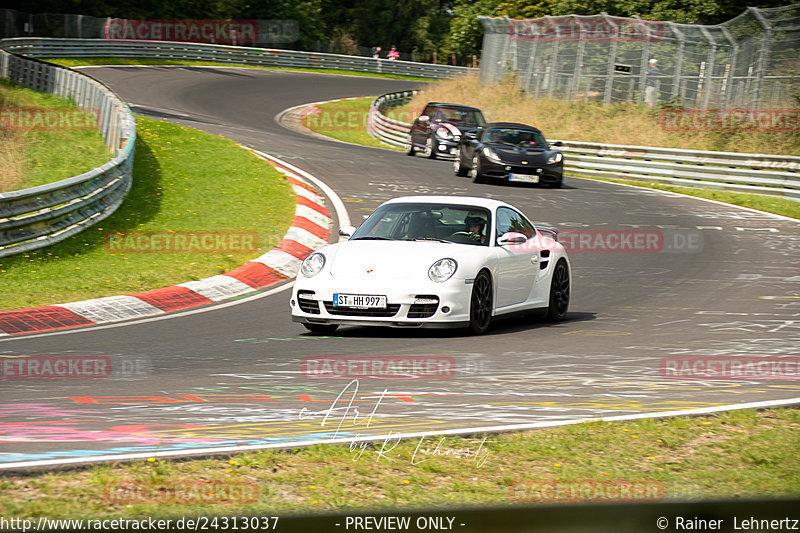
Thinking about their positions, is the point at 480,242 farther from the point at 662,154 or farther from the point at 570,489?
the point at 662,154

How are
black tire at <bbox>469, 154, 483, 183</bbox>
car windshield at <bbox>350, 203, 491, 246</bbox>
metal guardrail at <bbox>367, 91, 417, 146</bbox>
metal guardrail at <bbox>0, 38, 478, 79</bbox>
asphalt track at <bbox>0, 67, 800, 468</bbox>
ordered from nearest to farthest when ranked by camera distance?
asphalt track at <bbox>0, 67, 800, 468</bbox>, car windshield at <bbox>350, 203, 491, 246</bbox>, black tire at <bbox>469, 154, 483, 183</bbox>, metal guardrail at <bbox>367, 91, 417, 146</bbox>, metal guardrail at <bbox>0, 38, 478, 79</bbox>

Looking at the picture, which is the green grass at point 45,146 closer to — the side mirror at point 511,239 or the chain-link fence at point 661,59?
the side mirror at point 511,239

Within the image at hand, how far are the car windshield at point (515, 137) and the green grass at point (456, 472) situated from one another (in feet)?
62.4

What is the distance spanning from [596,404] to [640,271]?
855 cm

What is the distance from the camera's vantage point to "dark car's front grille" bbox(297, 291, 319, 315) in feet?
31.8

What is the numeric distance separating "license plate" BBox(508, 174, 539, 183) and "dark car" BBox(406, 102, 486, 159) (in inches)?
228

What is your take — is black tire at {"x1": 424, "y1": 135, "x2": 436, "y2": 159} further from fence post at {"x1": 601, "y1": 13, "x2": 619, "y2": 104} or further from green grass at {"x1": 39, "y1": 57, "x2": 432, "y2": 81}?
green grass at {"x1": 39, "y1": 57, "x2": 432, "y2": 81}

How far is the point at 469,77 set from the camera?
48969 mm

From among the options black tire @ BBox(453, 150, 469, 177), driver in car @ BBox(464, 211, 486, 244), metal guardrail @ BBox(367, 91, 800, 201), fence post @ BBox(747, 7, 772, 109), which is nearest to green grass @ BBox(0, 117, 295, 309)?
driver in car @ BBox(464, 211, 486, 244)

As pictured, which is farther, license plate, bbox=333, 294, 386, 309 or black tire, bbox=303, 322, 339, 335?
black tire, bbox=303, 322, 339, 335

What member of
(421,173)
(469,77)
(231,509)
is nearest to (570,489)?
(231,509)

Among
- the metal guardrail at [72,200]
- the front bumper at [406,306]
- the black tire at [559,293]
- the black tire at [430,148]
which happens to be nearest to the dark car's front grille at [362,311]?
the front bumper at [406,306]

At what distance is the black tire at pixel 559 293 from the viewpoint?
1118 centimetres

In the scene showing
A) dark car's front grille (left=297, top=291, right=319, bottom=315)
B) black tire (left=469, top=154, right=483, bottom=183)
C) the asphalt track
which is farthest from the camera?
black tire (left=469, top=154, right=483, bottom=183)
